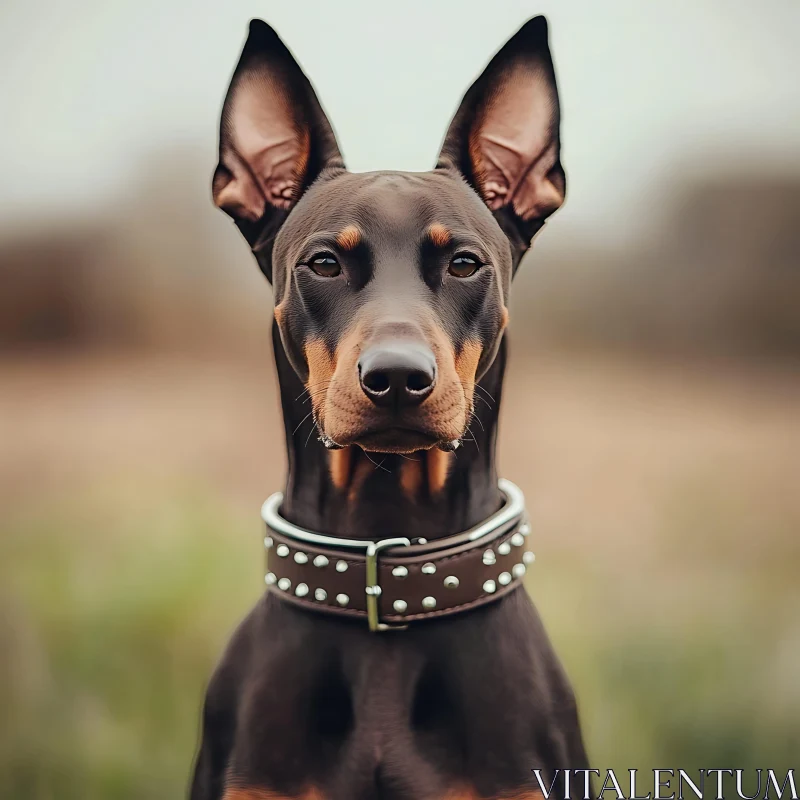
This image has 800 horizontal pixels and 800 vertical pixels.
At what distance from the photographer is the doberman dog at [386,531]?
118cm

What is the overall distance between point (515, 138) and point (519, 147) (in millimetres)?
15

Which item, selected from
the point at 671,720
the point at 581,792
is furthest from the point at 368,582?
the point at 671,720

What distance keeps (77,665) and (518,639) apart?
53.4 inches

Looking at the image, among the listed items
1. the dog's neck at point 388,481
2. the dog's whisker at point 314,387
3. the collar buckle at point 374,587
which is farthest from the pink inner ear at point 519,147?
the collar buckle at point 374,587

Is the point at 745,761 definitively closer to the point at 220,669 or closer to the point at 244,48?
the point at 220,669

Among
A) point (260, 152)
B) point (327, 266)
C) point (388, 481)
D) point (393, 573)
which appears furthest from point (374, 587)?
point (260, 152)

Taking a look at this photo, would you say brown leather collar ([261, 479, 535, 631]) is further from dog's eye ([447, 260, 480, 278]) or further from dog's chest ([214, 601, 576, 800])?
dog's eye ([447, 260, 480, 278])

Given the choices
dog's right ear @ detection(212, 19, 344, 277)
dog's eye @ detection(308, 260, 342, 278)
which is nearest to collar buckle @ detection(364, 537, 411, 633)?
dog's eye @ detection(308, 260, 342, 278)

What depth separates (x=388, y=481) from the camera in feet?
4.09

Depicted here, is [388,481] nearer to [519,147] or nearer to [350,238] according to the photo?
[350,238]

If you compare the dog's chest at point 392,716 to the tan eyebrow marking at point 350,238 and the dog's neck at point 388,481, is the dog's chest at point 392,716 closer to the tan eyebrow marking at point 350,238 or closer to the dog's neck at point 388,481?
the dog's neck at point 388,481

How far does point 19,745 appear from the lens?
2021 mm

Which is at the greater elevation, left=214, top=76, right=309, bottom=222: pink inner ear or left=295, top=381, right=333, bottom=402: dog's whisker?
left=214, top=76, right=309, bottom=222: pink inner ear

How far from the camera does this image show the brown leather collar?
1186 mm
